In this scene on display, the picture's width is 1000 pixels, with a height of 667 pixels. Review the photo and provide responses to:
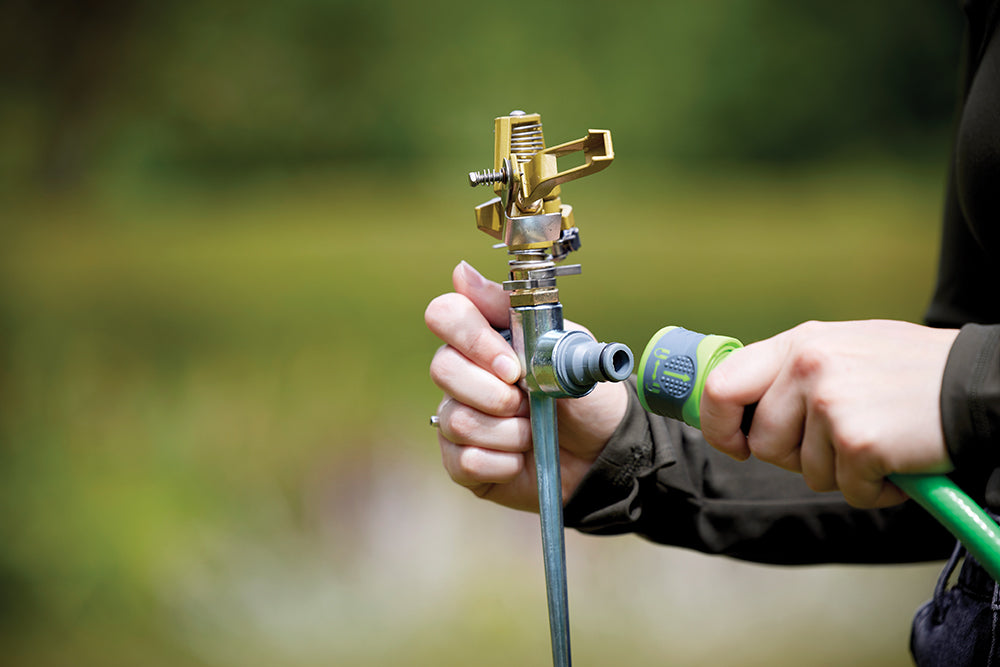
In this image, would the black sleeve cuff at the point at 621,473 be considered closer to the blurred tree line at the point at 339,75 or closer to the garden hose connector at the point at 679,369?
the garden hose connector at the point at 679,369

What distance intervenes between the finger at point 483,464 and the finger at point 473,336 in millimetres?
42

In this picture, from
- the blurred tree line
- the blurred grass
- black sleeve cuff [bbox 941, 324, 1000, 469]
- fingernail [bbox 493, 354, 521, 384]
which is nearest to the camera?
black sleeve cuff [bbox 941, 324, 1000, 469]

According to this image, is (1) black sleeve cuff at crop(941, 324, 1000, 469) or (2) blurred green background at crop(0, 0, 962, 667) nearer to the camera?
(1) black sleeve cuff at crop(941, 324, 1000, 469)

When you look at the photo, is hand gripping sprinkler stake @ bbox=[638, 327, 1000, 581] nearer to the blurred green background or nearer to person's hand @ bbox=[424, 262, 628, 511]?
person's hand @ bbox=[424, 262, 628, 511]

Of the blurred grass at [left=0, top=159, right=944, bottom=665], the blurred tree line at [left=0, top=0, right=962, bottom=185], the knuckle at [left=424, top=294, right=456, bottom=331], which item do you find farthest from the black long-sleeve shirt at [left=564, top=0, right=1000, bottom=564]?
the blurred tree line at [left=0, top=0, right=962, bottom=185]

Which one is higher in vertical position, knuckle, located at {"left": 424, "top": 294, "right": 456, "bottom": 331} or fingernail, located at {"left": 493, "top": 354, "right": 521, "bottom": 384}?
knuckle, located at {"left": 424, "top": 294, "right": 456, "bottom": 331}

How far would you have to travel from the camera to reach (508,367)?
0.37 metres

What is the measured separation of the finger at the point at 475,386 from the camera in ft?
1.24

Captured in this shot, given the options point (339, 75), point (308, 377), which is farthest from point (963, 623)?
point (339, 75)

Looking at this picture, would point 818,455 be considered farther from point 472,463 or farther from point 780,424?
point 472,463

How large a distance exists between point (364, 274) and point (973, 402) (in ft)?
2.90

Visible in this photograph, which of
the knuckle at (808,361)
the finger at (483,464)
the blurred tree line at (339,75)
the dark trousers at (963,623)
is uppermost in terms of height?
the blurred tree line at (339,75)

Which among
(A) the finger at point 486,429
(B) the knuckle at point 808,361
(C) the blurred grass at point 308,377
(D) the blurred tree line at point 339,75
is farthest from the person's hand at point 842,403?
(D) the blurred tree line at point 339,75

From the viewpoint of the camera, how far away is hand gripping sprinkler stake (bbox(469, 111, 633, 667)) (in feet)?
1.07
